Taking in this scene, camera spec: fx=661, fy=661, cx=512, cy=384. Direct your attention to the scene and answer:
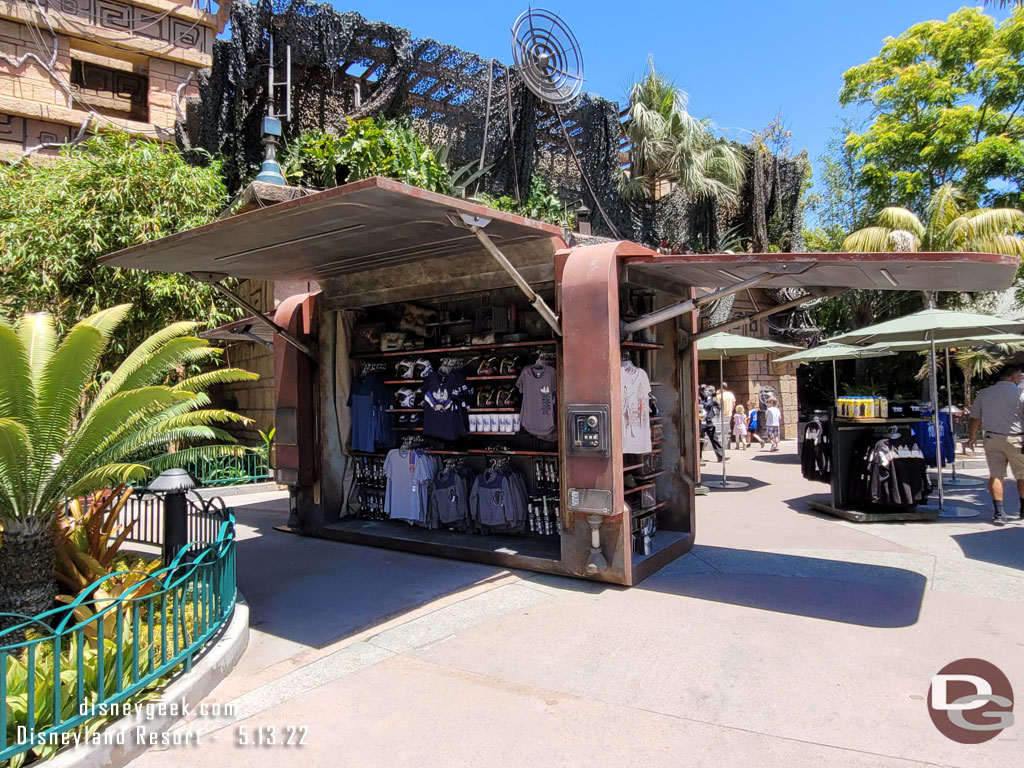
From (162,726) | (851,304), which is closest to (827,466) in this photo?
(162,726)

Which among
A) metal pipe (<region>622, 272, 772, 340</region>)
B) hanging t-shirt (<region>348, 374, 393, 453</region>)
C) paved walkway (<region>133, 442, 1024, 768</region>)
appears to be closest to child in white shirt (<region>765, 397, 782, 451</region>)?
paved walkway (<region>133, 442, 1024, 768</region>)

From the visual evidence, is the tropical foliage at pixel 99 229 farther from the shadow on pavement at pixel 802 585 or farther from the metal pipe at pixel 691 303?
the shadow on pavement at pixel 802 585

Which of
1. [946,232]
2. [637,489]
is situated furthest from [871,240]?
[637,489]

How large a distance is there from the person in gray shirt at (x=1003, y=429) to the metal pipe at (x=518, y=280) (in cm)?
625

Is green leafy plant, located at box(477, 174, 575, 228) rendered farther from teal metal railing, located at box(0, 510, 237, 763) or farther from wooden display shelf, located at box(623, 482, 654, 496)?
teal metal railing, located at box(0, 510, 237, 763)

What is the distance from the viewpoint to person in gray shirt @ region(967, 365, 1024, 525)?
8.41 metres

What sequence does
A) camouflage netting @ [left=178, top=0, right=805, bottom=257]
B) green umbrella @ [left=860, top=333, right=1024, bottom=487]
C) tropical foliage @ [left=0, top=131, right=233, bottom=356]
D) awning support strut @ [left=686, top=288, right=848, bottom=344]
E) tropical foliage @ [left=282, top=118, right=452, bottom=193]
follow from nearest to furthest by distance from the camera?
1. awning support strut @ [left=686, top=288, right=848, bottom=344]
2. green umbrella @ [left=860, top=333, right=1024, bottom=487]
3. tropical foliage @ [left=0, top=131, right=233, bottom=356]
4. tropical foliage @ [left=282, top=118, right=452, bottom=193]
5. camouflage netting @ [left=178, top=0, right=805, bottom=257]

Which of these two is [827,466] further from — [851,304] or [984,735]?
[851,304]

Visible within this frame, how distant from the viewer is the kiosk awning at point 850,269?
198 inches

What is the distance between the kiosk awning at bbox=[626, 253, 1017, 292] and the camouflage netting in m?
11.0

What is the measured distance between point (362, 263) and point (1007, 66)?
20659 millimetres

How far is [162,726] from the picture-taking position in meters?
3.69

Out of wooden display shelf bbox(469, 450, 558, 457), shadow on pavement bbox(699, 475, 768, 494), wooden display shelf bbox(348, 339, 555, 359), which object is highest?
wooden display shelf bbox(348, 339, 555, 359)

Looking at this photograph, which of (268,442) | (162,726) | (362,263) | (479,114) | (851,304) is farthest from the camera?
(851,304)
